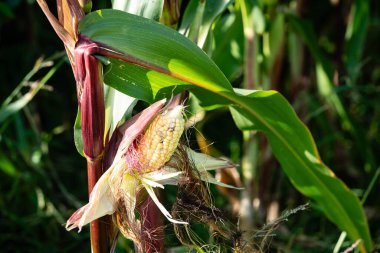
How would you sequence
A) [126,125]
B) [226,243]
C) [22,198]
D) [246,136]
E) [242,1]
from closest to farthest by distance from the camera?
[126,125], [226,243], [242,1], [246,136], [22,198]

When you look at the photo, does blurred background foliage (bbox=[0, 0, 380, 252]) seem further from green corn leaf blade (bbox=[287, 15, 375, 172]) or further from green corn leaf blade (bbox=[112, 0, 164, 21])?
green corn leaf blade (bbox=[112, 0, 164, 21])

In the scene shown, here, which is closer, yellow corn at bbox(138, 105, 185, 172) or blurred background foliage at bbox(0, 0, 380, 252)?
yellow corn at bbox(138, 105, 185, 172)

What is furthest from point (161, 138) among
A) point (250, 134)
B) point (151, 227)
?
point (250, 134)

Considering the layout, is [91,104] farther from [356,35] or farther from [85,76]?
[356,35]

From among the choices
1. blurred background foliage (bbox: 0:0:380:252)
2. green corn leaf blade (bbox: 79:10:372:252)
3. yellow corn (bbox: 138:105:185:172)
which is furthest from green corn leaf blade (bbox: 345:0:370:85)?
yellow corn (bbox: 138:105:185:172)

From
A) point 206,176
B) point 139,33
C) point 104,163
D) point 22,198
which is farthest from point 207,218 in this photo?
point 22,198

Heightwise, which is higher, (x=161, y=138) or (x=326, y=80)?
(x=161, y=138)

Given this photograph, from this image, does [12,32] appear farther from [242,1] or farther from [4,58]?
[242,1]
